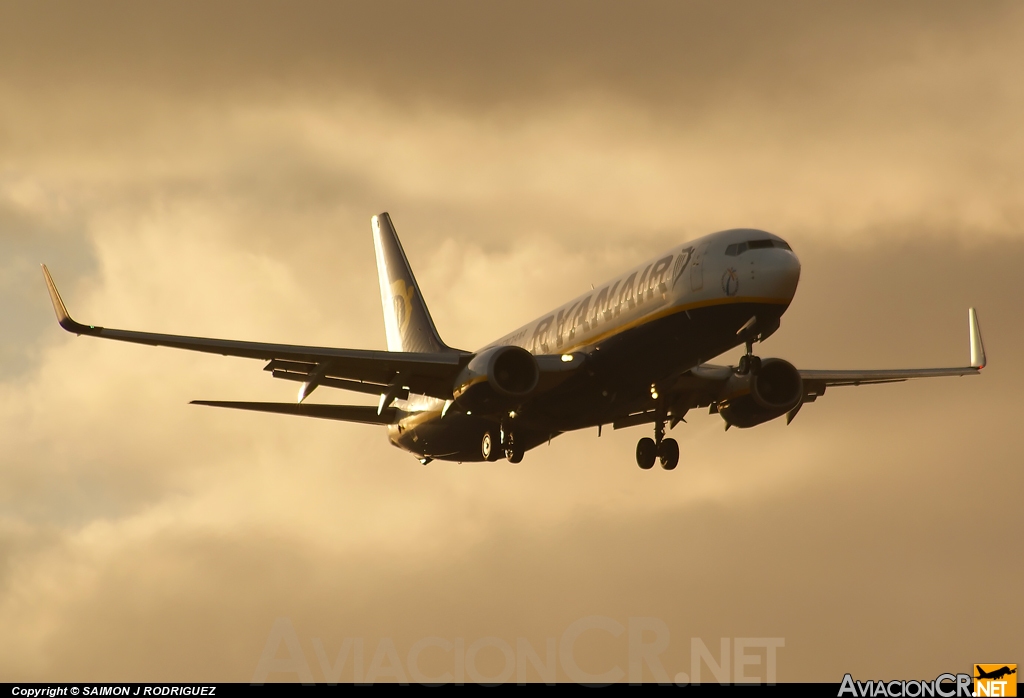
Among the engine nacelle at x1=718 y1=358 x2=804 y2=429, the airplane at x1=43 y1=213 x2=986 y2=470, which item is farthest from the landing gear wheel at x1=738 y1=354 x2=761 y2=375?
the engine nacelle at x1=718 y1=358 x2=804 y2=429

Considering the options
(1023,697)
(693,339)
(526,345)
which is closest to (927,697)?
(1023,697)

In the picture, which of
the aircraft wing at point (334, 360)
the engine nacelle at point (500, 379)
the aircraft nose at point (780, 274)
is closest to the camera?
the aircraft nose at point (780, 274)

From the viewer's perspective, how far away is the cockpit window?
33.9 m

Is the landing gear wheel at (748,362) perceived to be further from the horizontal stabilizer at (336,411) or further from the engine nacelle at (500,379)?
the horizontal stabilizer at (336,411)

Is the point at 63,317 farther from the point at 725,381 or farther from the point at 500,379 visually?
the point at 725,381

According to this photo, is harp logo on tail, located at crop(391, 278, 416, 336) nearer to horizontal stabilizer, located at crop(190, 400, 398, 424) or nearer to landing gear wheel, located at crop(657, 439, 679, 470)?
horizontal stabilizer, located at crop(190, 400, 398, 424)

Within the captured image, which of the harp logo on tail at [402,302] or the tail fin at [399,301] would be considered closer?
the tail fin at [399,301]

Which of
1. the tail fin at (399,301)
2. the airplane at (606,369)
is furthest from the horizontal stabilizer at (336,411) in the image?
the tail fin at (399,301)

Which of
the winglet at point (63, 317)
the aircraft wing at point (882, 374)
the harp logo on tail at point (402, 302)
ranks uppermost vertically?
the harp logo on tail at point (402, 302)

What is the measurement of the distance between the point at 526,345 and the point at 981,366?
16.9 metres

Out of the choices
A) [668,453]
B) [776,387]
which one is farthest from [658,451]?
[776,387]

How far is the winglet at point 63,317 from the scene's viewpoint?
3397cm

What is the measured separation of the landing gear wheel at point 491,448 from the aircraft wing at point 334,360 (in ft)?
6.37

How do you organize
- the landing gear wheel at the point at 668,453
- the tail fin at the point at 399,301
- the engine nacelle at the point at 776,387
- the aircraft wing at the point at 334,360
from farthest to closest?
1. the tail fin at the point at 399,301
2. the landing gear wheel at the point at 668,453
3. the engine nacelle at the point at 776,387
4. the aircraft wing at the point at 334,360
